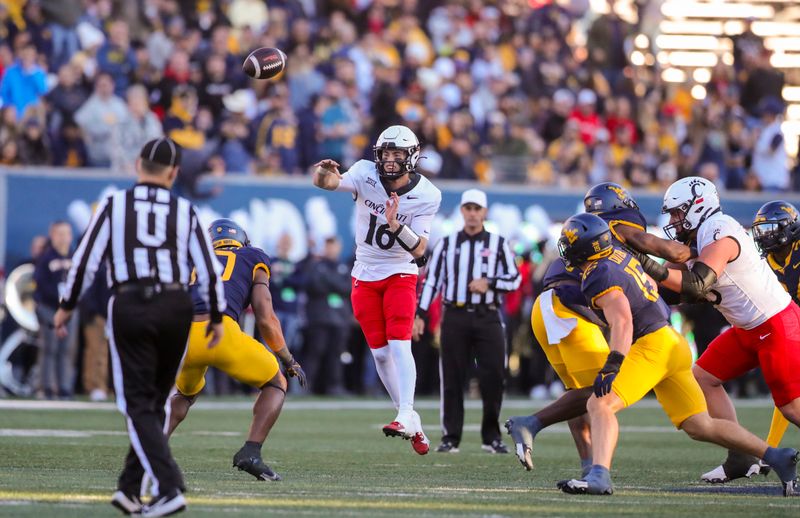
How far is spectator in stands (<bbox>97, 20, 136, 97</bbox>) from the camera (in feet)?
57.6

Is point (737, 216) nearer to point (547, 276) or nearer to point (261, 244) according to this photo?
point (261, 244)

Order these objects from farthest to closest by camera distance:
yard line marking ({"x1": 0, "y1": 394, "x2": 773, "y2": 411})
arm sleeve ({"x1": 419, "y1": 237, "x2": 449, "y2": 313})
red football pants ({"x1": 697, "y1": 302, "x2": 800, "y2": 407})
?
1. yard line marking ({"x1": 0, "y1": 394, "x2": 773, "y2": 411})
2. arm sleeve ({"x1": 419, "y1": 237, "x2": 449, "y2": 313})
3. red football pants ({"x1": 697, "y1": 302, "x2": 800, "y2": 407})

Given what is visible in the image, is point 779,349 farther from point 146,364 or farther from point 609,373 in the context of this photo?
point 146,364

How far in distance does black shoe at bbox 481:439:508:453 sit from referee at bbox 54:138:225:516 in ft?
16.7

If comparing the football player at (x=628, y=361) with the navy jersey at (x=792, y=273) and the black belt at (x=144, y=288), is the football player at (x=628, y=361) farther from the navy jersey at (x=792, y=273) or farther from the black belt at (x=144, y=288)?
the black belt at (x=144, y=288)

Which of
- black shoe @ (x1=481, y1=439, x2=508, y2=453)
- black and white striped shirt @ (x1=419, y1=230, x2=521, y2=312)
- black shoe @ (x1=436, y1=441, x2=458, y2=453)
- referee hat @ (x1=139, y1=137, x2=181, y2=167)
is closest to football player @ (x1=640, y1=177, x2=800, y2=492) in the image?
black shoe @ (x1=481, y1=439, x2=508, y2=453)

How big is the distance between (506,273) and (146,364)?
5965 mm

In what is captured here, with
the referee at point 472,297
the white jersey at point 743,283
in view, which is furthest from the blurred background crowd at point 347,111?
the white jersey at point 743,283

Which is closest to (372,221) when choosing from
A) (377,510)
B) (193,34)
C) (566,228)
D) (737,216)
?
(566,228)

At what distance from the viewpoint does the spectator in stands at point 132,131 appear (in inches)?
665

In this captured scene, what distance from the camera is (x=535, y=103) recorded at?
21.6 m

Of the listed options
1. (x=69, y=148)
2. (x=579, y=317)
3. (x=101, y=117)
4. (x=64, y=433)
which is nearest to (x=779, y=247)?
(x=579, y=317)

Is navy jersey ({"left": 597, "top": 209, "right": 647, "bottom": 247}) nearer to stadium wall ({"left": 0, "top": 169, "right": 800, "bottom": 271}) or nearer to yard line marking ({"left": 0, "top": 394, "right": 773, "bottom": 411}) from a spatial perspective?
yard line marking ({"left": 0, "top": 394, "right": 773, "bottom": 411})

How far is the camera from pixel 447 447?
11086 mm
